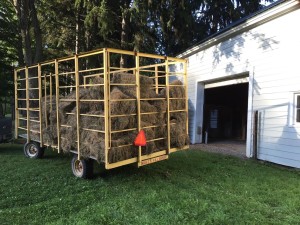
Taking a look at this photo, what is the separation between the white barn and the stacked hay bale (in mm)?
3055

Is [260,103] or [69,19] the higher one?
[69,19]

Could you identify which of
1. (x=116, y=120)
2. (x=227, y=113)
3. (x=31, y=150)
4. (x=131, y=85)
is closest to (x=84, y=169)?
(x=116, y=120)

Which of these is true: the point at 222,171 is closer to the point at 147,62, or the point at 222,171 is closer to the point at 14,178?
the point at 14,178

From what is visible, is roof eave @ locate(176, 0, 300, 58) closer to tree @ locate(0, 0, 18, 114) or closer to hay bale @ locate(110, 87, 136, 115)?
hay bale @ locate(110, 87, 136, 115)

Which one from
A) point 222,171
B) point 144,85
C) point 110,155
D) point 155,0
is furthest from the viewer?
point 155,0

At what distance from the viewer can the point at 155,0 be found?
1342 centimetres

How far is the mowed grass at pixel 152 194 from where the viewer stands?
407cm

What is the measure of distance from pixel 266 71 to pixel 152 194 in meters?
5.56

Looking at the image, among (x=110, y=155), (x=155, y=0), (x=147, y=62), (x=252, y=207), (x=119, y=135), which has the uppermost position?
(x=155, y=0)

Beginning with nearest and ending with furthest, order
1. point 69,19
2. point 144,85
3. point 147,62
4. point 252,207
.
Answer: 1. point 252,207
2. point 144,85
3. point 147,62
4. point 69,19

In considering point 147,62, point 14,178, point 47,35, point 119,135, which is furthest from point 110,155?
point 47,35

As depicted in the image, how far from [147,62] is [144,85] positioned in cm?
857

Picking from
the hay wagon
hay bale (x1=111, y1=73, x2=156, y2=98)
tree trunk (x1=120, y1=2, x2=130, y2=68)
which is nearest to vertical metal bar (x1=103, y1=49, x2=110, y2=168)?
the hay wagon

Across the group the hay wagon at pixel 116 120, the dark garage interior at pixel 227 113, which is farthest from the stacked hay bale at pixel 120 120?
the dark garage interior at pixel 227 113
